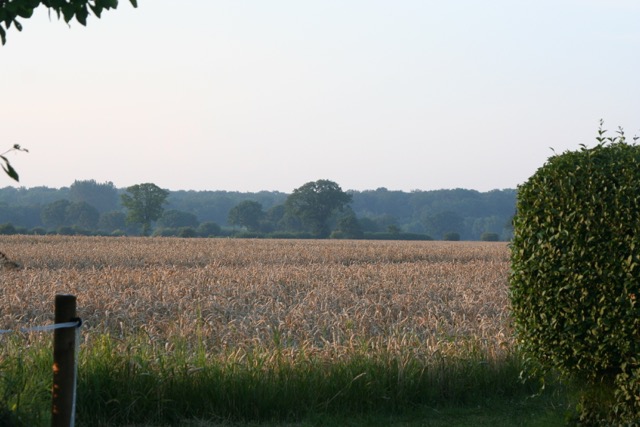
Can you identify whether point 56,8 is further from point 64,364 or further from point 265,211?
point 265,211

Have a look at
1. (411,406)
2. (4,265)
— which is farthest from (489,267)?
(411,406)

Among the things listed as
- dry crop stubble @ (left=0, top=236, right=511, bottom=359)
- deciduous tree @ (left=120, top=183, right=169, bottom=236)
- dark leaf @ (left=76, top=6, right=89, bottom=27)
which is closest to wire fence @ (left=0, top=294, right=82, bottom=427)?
dark leaf @ (left=76, top=6, right=89, bottom=27)

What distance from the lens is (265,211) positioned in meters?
143

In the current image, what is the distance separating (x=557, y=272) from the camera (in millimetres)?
7934

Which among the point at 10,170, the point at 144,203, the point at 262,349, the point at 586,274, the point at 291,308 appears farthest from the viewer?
the point at 144,203

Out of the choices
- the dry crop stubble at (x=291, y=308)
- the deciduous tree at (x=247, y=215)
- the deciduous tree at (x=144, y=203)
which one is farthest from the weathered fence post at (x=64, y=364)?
the deciduous tree at (x=247, y=215)

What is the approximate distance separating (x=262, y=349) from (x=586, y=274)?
4.37m

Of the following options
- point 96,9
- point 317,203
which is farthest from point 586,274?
point 317,203

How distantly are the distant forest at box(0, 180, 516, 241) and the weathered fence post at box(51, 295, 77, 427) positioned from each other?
4052 inches

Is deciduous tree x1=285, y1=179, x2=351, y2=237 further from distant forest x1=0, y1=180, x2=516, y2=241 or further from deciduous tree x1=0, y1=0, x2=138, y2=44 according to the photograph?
deciduous tree x1=0, y1=0, x2=138, y2=44

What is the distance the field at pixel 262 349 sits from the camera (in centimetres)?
859

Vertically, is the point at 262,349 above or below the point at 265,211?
below

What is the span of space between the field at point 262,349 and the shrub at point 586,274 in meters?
1.85

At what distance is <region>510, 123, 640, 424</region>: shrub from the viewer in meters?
7.59
